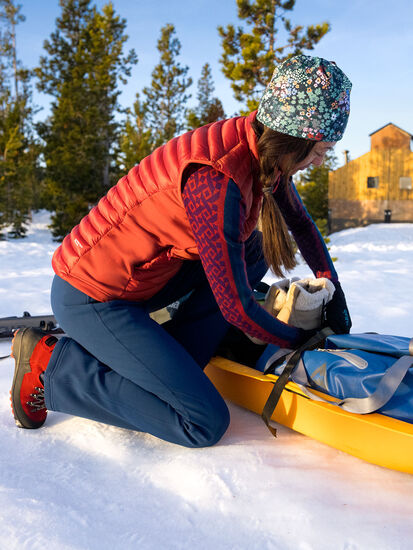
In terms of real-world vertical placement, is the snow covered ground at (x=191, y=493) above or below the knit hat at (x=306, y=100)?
below

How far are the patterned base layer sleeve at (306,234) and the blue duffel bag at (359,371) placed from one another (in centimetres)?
43

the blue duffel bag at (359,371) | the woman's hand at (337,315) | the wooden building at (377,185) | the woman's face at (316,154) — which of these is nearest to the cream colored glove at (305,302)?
the woman's hand at (337,315)

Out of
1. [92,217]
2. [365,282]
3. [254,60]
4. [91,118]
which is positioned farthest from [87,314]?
[91,118]

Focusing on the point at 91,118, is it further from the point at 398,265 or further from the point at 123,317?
the point at 123,317

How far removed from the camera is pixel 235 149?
1512 millimetres

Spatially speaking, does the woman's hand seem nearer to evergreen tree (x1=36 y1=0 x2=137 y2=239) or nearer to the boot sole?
the boot sole

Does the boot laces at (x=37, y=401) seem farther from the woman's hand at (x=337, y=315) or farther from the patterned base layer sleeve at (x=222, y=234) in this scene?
the woman's hand at (x=337, y=315)

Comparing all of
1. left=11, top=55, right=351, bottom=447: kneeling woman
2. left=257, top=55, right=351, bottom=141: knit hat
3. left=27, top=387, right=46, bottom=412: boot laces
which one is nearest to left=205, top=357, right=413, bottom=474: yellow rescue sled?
left=11, top=55, right=351, bottom=447: kneeling woman

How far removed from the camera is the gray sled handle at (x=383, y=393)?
56.2 inches

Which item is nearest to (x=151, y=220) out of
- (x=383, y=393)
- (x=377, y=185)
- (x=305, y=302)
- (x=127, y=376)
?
(x=127, y=376)

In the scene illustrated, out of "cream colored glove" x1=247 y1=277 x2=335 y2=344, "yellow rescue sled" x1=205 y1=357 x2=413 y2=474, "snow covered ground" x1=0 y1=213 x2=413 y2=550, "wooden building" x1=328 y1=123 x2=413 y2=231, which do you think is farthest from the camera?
"wooden building" x1=328 y1=123 x2=413 y2=231

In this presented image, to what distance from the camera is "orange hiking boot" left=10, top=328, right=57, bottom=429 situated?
5.82 feet

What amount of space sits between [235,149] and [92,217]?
0.61 m

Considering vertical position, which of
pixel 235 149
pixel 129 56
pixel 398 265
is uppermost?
pixel 129 56
